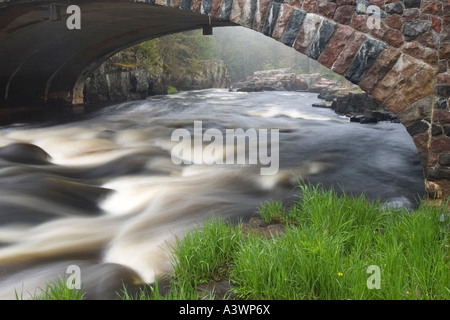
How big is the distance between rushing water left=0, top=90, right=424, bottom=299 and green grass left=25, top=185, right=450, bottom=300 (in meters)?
0.53

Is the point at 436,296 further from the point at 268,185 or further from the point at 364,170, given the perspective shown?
the point at 364,170

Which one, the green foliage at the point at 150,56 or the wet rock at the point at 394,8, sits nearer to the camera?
the wet rock at the point at 394,8

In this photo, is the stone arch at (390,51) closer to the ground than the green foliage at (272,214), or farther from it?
farther from it

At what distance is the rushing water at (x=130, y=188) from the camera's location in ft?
13.0

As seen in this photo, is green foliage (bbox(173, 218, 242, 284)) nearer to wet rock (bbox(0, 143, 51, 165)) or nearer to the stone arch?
the stone arch

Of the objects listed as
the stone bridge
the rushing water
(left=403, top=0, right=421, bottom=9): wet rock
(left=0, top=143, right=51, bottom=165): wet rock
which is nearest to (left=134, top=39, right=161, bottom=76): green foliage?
the rushing water

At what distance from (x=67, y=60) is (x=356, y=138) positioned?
12333 mm

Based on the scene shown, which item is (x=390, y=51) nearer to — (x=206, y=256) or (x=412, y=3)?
(x=412, y=3)

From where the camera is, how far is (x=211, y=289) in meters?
3.09

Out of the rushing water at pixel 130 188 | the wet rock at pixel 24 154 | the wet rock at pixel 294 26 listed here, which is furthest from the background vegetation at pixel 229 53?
the wet rock at pixel 294 26

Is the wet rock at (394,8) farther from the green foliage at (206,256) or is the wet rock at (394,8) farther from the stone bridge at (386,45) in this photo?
the green foliage at (206,256)

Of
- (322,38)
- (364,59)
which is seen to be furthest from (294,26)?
(364,59)

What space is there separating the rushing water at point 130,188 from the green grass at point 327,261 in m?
0.53
